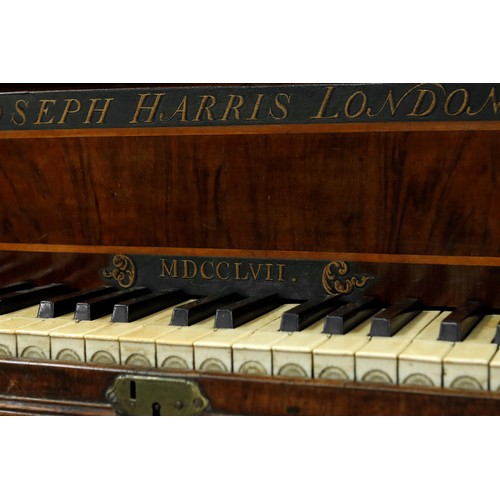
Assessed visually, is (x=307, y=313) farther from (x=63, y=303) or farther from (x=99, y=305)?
(x=63, y=303)

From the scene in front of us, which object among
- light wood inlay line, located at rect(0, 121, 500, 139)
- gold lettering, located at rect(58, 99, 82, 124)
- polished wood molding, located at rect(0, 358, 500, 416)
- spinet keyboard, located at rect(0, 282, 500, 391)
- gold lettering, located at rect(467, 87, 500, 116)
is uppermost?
gold lettering, located at rect(58, 99, 82, 124)

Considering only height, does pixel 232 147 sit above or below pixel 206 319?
above

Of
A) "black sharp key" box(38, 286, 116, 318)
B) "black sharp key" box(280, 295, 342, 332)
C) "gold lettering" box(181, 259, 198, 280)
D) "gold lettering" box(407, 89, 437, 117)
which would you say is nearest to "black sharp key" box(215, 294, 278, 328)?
"black sharp key" box(280, 295, 342, 332)

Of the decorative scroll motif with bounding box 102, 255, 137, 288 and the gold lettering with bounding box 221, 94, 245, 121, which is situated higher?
the gold lettering with bounding box 221, 94, 245, 121

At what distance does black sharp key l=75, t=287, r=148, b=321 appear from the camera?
3074 millimetres

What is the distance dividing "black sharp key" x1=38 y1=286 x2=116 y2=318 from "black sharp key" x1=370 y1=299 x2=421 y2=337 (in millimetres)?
979

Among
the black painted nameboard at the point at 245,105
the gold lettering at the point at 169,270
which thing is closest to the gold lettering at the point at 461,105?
the black painted nameboard at the point at 245,105

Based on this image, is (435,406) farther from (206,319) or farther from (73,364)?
(73,364)

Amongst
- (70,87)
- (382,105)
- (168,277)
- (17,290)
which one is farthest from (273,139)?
(17,290)

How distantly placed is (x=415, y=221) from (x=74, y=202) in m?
1.18

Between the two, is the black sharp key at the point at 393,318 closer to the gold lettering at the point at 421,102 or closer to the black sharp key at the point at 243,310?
the black sharp key at the point at 243,310

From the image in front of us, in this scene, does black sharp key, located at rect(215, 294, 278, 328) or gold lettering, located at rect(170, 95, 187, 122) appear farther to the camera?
gold lettering, located at rect(170, 95, 187, 122)

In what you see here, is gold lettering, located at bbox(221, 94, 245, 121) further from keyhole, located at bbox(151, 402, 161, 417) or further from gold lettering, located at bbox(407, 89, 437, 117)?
keyhole, located at bbox(151, 402, 161, 417)

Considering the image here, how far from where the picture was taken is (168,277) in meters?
3.37
